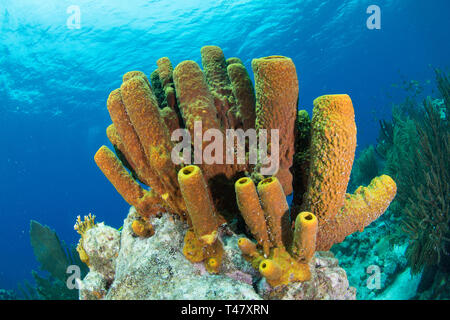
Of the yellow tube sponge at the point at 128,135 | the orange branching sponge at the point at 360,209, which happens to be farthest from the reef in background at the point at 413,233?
the yellow tube sponge at the point at 128,135

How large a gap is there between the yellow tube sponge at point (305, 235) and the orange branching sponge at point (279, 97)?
0.50 meters

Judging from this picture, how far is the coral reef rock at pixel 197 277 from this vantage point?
1.74 m

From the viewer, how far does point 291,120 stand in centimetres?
194

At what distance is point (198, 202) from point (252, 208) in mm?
375

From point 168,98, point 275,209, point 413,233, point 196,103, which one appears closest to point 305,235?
point 275,209

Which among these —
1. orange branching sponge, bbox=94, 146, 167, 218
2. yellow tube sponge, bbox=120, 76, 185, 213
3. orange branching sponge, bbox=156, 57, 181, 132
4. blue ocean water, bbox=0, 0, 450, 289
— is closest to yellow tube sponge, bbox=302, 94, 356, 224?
yellow tube sponge, bbox=120, 76, 185, 213

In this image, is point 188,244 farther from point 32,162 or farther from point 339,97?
point 32,162

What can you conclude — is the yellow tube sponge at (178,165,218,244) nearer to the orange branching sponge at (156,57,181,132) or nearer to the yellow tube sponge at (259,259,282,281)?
the yellow tube sponge at (259,259,282,281)

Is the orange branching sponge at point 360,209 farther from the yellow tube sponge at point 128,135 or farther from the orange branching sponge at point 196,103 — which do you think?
the yellow tube sponge at point 128,135

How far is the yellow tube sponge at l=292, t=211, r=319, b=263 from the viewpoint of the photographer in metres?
1.61

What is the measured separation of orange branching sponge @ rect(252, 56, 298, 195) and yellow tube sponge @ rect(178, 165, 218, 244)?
0.63 metres

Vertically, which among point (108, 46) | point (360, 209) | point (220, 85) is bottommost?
point (360, 209)

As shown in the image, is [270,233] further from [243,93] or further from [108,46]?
[108,46]

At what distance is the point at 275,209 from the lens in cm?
177
